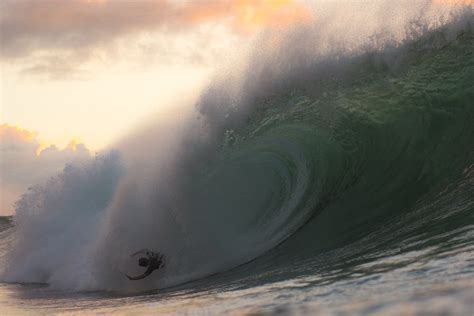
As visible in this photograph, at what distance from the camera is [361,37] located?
49.2ft

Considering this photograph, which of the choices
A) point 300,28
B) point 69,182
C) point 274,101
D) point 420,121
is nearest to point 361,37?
point 300,28

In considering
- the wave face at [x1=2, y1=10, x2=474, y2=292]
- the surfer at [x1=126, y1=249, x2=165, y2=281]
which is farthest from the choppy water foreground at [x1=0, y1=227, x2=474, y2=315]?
the surfer at [x1=126, y1=249, x2=165, y2=281]

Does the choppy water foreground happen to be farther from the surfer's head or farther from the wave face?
the surfer's head

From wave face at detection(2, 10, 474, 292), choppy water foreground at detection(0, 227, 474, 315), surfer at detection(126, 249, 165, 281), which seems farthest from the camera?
surfer at detection(126, 249, 165, 281)

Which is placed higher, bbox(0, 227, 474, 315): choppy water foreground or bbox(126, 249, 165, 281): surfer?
Result: bbox(126, 249, 165, 281): surfer

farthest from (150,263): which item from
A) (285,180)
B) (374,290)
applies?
(374,290)

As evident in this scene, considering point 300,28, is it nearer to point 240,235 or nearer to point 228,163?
point 228,163

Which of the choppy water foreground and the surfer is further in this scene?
the surfer

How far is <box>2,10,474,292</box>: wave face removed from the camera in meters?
8.53

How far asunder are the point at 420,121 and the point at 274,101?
463cm

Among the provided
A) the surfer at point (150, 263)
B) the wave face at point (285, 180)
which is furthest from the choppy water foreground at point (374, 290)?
the surfer at point (150, 263)

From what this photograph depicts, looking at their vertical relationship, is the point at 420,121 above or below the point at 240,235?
above

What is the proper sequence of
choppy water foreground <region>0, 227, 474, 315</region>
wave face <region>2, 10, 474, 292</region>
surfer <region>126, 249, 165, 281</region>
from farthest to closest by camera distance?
surfer <region>126, 249, 165, 281</region> < wave face <region>2, 10, 474, 292</region> < choppy water foreground <region>0, 227, 474, 315</region>

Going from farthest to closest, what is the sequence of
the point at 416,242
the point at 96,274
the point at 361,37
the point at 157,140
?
the point at 361,37 < the point at 157,140 < the point at 96,274 < the point at 416,242
